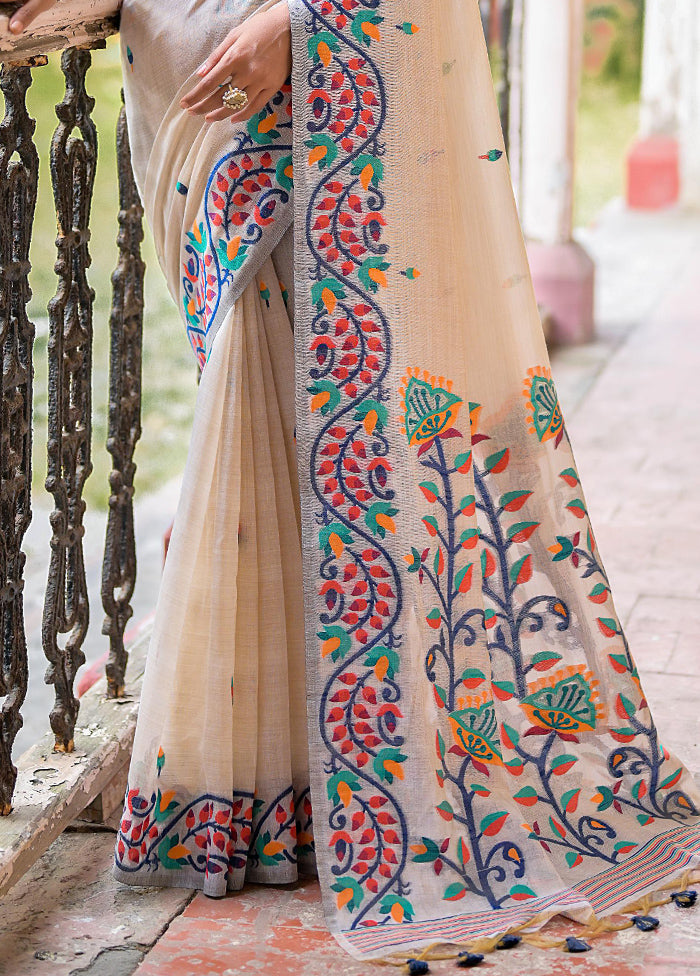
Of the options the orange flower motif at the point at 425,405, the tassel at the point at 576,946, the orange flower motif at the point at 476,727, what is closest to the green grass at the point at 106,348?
the orange flower motif at the point at 425,405

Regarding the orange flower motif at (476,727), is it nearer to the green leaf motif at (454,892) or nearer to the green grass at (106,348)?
the green leaf motif at (454,892)

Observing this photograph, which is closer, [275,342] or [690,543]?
[275,342]

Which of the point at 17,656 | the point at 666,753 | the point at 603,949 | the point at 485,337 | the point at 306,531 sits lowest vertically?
the point at 603,949

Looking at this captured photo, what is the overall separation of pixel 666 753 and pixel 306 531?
723 millimetres

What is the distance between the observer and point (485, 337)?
78.4 inches

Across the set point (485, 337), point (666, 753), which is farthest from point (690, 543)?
point (485, 337)

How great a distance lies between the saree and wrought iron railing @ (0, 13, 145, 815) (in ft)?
0.51

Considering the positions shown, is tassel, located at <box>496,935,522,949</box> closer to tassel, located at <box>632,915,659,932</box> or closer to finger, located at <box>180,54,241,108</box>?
tassel, located at <box>632,915,659,932</box>

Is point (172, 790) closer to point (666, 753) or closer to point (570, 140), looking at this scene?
point (666, 753)

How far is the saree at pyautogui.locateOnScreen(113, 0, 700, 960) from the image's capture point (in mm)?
1804

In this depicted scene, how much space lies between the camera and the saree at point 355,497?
5.92ft

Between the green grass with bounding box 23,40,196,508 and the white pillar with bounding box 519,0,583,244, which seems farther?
the white pillar with bounding box 519,0,583,244

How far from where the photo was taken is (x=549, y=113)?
5805 mm

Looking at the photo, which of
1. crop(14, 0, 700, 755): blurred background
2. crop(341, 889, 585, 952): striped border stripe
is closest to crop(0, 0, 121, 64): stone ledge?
crop(14, 0, 700, 755): blurred background
